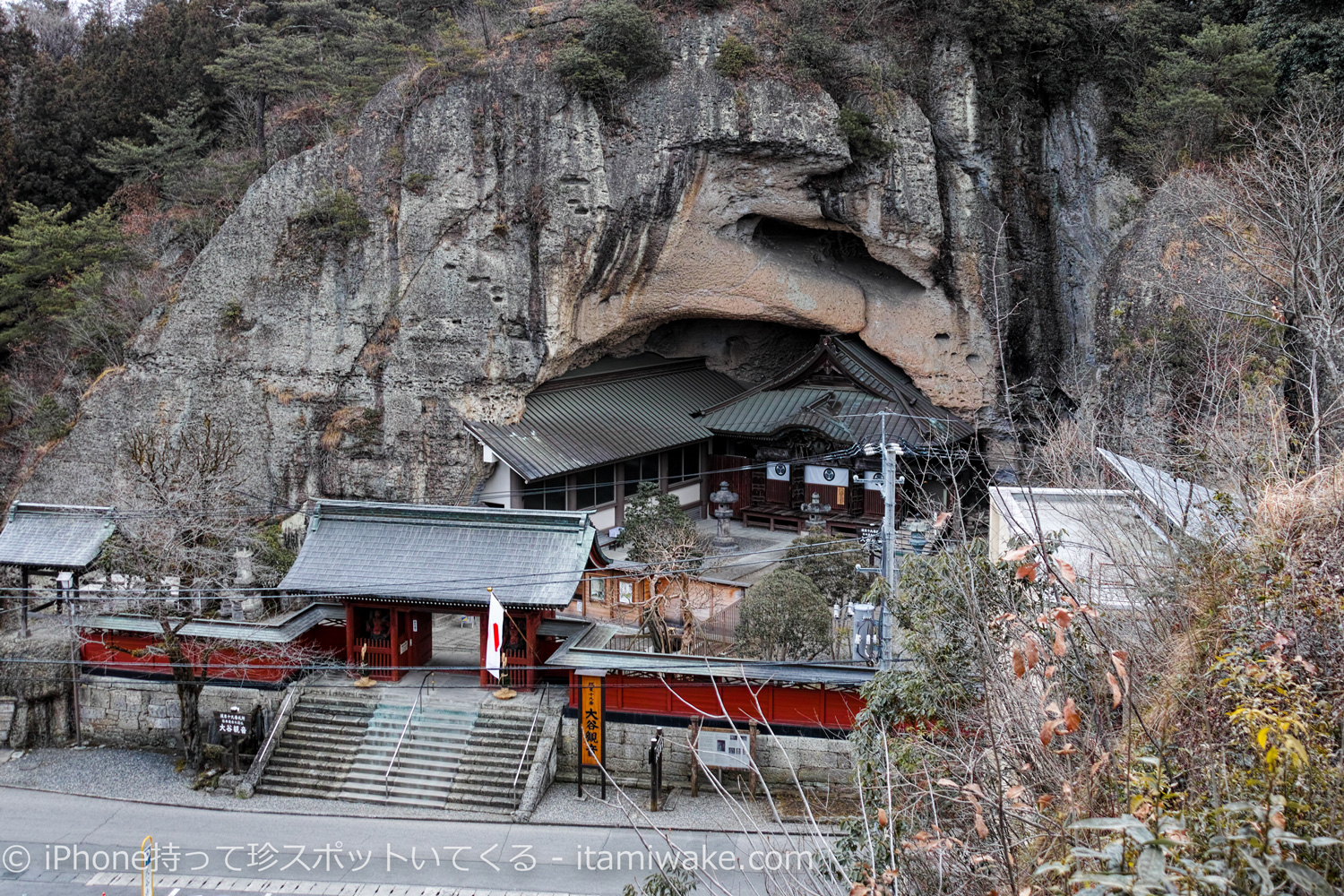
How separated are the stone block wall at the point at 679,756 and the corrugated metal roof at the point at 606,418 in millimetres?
7517

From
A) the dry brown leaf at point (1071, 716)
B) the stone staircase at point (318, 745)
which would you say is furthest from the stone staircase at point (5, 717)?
the dry brown leaf at point (1071, 716)

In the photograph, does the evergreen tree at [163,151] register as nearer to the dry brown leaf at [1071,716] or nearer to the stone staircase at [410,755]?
the stone staircase at [410,755]

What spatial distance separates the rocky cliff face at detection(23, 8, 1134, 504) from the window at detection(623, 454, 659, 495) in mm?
3133

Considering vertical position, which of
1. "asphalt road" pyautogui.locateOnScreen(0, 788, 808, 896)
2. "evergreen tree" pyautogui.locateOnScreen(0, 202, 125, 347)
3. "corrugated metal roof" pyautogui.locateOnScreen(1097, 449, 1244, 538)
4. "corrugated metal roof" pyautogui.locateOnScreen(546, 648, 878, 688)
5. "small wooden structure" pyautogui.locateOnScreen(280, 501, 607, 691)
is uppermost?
"evergreen tree" pyautogui.locateOnScreen(0, 202, 125, 347)

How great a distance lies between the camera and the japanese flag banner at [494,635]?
14.9 metres

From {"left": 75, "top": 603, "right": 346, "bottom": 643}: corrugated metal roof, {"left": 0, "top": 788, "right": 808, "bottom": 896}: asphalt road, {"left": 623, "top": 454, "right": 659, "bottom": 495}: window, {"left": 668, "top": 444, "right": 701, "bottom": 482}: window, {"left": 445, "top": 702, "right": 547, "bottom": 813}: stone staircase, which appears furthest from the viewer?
{"left": 668, "top": 444, "right": 701, "bottom": 482}: window

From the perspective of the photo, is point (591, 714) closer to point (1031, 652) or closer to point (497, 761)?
point (497, 761)

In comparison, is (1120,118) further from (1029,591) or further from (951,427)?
(1029,591)

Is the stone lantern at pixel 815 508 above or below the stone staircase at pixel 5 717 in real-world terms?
above

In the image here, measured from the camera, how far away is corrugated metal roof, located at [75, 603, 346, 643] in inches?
637

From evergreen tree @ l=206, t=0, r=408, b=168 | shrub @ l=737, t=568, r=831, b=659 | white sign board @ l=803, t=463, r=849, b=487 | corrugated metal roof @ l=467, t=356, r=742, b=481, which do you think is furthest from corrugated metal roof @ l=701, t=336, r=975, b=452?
evergreen tree @ l=206, t=0, r=408, b=168

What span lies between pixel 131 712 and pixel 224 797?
3.13 m

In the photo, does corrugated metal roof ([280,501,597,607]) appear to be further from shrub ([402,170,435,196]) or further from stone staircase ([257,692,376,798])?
shrub ([402,170,435,196])

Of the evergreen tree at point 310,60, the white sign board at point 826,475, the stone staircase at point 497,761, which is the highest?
the evergreen tree at point 310,60
